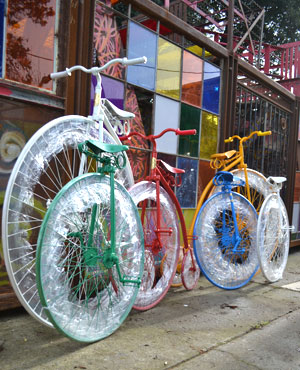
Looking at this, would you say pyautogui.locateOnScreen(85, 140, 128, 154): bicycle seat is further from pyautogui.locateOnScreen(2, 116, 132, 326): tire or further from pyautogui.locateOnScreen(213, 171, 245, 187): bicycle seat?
pyautogui.locateOnScreen(213, 171, 245, 187): bicycle seat

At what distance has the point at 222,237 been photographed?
14.5 ft

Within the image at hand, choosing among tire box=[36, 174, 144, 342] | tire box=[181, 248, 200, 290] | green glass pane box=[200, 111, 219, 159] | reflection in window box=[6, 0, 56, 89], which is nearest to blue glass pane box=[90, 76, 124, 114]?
reflection in window box=[6, 0, 56, 89]

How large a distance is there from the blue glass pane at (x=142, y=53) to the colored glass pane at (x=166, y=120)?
0.27 meters

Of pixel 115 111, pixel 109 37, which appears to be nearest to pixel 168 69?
pixel 109 37

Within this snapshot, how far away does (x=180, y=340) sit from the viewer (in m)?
2.89

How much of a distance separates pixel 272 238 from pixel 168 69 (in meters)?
2.55

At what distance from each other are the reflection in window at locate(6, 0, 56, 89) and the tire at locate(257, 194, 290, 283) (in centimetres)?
290

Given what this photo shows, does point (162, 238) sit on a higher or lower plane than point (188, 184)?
lower

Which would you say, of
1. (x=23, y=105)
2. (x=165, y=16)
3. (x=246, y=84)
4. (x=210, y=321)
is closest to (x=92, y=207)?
(x=23, y=105)

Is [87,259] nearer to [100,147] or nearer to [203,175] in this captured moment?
[100,147]

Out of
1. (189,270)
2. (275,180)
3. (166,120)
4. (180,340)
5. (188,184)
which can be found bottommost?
(180,340)

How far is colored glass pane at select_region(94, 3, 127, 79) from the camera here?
4.07 m

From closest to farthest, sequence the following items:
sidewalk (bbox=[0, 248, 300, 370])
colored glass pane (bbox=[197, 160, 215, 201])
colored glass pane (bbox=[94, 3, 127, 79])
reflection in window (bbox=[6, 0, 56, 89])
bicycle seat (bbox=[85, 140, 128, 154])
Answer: sidewalk (bbox=[0, 248, 300, 370]), bicycle seat (bbox=[85, 140, 128, 154]), reflection in window (bbox=[6, 0, 56, 89]), colored glass pane (bbox=[94, 3, 127, 79]), colored glass pane (bbox=[197, 160, 215, 201])

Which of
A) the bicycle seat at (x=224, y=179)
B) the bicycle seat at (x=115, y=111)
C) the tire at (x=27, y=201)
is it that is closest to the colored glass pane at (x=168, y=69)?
the bicycle seat at (x=224, y=179)
